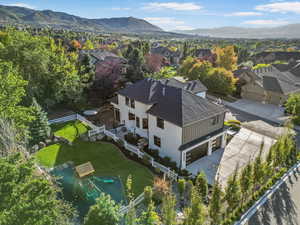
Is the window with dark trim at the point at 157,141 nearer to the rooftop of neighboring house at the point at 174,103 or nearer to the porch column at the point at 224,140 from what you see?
the rooftop of neighboring house at the point at 174,103

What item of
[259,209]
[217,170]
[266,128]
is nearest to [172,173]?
[217,170]

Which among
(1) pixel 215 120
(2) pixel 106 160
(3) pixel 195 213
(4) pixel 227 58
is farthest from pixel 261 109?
(3) pixel 195 213

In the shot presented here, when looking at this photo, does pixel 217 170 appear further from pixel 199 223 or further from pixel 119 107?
pixel 119 107

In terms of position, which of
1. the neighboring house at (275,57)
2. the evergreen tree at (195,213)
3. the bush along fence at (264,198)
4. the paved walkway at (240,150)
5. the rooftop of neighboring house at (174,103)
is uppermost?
the neighboring house at (275,57)

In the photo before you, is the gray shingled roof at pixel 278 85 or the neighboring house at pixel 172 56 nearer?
the gray shingled roof at pixel 278 85

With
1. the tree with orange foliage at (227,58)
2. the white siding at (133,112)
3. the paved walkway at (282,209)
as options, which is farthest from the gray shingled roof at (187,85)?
the tree with orange foliage at (227,58)
